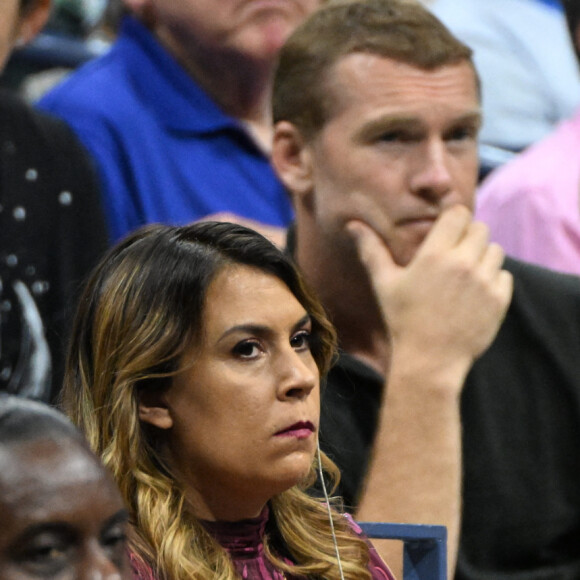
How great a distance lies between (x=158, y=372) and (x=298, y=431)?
157 mm

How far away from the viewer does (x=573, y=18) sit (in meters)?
2.82

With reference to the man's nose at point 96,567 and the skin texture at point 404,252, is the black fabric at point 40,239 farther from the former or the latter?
the man's nose at point 96,567

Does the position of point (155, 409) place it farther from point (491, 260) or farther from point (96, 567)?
point (491, 260)

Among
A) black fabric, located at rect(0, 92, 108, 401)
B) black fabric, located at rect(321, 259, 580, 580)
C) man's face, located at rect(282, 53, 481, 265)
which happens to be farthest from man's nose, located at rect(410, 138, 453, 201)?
black fabric, located at rect(0, 92, 108, 401)

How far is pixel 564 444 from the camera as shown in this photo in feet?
6.90

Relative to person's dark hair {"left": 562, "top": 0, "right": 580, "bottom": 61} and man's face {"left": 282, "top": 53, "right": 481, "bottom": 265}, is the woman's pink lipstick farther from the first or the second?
person's dark hair {"left": 562, "top": 0, "right": 580, "bottom": 61}

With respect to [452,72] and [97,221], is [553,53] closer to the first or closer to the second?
[452,72]

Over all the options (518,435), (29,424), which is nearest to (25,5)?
(518,435)

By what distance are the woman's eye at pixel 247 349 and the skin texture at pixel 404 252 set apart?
1.47 feet

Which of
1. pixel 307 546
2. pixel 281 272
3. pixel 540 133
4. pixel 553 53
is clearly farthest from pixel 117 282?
pixel 553 53

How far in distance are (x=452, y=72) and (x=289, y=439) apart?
0.93 m

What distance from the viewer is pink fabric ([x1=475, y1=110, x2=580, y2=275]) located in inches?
101

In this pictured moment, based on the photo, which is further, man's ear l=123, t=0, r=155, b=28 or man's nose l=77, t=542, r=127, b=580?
man's ear l=123, t=0, r=155, b=28

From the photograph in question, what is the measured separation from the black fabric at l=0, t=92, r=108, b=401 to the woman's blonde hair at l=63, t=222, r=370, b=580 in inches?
19.9
